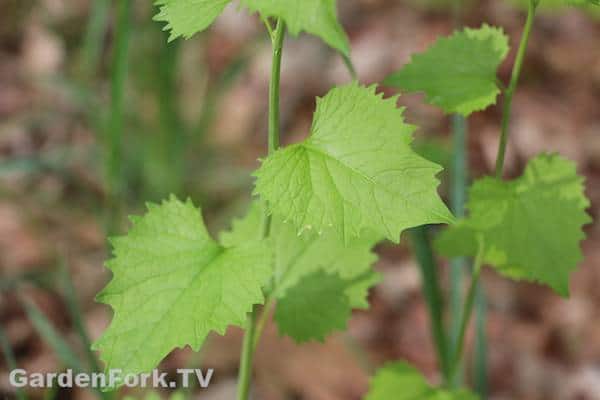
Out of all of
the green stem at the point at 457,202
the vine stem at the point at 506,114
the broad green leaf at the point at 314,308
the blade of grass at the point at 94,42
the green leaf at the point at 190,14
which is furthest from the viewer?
the blade of grass at the point at 94,42

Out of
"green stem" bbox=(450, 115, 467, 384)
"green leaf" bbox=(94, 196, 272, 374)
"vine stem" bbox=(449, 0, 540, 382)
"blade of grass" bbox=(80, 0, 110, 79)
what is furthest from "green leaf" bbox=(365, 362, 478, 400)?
"blade of grass" bbox=(80, 0, 110, 79)

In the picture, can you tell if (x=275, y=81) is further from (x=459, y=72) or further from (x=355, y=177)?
(x=459, y=72)

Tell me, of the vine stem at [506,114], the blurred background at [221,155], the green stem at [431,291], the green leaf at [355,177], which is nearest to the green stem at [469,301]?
the vine stem at [506,114]

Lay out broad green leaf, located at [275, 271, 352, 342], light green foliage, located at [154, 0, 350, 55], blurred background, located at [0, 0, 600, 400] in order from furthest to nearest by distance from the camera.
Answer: blurred background, located at [0, 0, 600, 400], broad green leaf, located at [275, 271, 352, 342], light green foliage, located at [154, 0, 350, 55]

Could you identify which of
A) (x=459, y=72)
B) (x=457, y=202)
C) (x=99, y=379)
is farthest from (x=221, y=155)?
(x=459, y=72)

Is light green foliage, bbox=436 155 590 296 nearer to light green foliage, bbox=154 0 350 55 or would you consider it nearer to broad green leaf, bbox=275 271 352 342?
broad green leaf, bbox=275 271 352 342

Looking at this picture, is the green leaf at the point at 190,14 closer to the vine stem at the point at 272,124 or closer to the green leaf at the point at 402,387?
the vine stem at the point at 272,124

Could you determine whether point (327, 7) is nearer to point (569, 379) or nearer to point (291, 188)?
point (291, 188)
